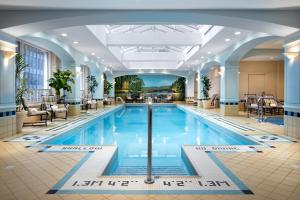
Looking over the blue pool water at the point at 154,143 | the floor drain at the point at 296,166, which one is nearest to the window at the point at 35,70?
the blue pool water at the point at 154,143

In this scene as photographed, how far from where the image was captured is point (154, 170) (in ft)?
12.9

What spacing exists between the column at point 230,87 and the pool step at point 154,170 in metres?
7.61

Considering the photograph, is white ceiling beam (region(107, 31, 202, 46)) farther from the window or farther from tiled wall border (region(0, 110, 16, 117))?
tiled wall border (region(0, 110, 16, 117))

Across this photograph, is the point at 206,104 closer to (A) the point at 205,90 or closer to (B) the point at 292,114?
(A) the point at 205,90

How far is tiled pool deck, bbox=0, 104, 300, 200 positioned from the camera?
2561 millimetres

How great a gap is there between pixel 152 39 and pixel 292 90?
20.1 ft

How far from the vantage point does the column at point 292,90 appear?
5.62 meters

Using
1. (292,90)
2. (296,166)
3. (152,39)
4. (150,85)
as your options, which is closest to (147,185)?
(296,166)

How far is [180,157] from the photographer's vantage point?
15.5 feet

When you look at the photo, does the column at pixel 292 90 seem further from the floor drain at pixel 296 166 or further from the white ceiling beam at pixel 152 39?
the white ceiling beam at pixel 152 39

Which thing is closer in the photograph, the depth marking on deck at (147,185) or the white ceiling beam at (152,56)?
the depth marking on deck at (147,185)

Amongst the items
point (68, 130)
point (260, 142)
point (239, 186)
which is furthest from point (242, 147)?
point (68, 130)

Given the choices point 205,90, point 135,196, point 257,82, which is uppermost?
point 257,82

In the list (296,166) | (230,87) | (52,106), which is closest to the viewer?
(296,166)
